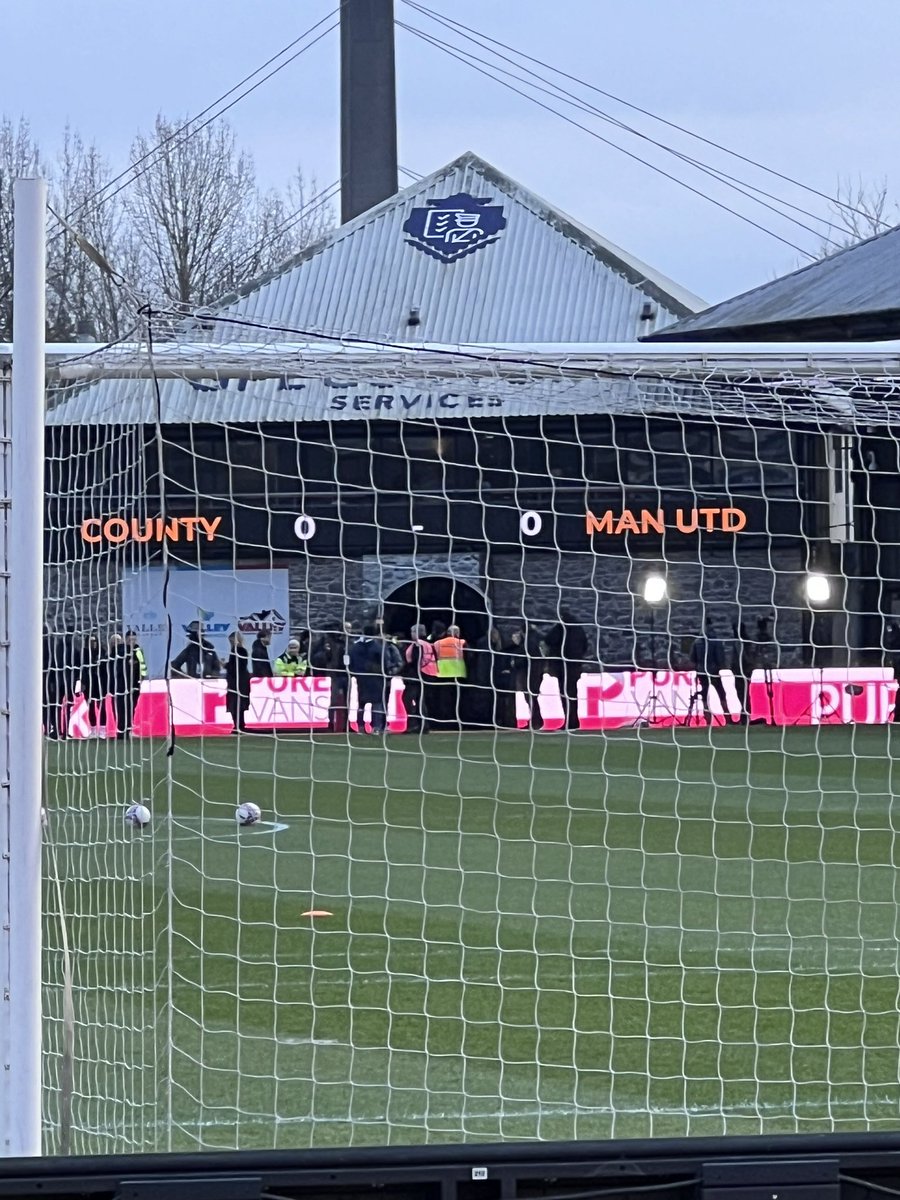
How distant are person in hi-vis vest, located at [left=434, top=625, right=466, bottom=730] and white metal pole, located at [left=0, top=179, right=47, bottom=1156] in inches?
538

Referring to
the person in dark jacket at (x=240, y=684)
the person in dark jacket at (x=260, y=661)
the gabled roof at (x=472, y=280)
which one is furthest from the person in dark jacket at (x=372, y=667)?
the gabled roof at (x=472, y=280)

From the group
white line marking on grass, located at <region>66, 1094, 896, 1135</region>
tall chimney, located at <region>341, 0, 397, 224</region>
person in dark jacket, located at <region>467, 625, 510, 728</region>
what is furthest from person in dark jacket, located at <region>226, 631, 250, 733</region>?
tall chimney, located at <region>341, 0, 397, 224</region>

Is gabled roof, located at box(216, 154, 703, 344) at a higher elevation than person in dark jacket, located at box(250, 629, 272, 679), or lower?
higher

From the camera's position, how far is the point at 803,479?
95.0 ft

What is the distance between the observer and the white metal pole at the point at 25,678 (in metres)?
4.14

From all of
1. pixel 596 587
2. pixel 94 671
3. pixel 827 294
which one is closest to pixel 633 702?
Result: pixel 94 671

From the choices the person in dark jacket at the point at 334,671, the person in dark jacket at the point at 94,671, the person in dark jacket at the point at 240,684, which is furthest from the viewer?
the person in dark jacket at the point at 334,671

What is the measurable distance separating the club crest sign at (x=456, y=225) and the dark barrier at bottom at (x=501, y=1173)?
3610 centimetres

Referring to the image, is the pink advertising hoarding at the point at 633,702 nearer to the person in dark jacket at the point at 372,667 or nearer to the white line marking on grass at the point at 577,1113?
the person in dark jacket at the point at 372,667

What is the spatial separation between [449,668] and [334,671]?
3.27 meters

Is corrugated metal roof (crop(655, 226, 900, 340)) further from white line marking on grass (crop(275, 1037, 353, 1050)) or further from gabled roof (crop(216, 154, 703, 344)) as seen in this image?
white line marking on grass (crop(275, 1037, 353, 1050))

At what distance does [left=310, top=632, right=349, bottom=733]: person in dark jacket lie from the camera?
1640 cm

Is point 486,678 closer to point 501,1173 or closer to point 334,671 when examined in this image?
point 334,671

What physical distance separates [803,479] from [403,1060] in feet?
78.5
